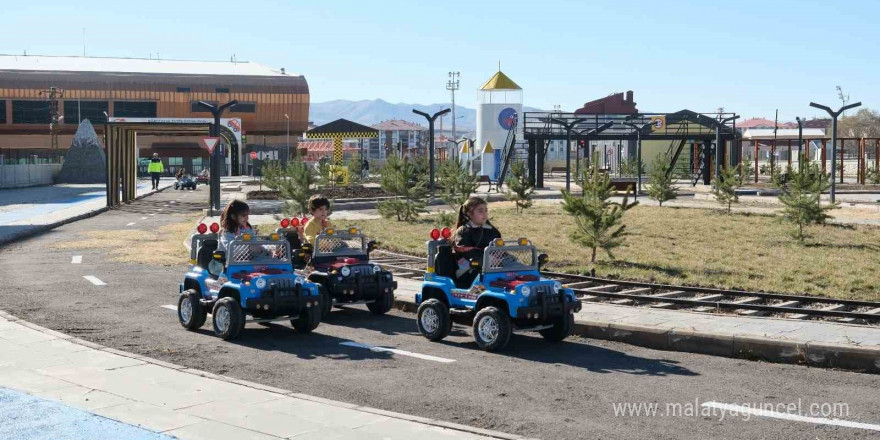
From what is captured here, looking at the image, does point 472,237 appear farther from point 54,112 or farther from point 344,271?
point 54,112

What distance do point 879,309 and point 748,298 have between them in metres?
1.92

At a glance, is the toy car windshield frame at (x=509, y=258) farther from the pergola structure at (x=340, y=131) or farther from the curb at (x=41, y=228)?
the pergola structure at (x=340, y=131)

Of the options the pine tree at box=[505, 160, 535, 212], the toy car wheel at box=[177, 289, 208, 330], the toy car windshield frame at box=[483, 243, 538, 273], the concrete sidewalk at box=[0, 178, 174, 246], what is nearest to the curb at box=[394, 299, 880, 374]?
the toy car windshield frame at box=[483, 243, 538, 273]

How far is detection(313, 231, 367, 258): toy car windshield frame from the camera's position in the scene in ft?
45.1

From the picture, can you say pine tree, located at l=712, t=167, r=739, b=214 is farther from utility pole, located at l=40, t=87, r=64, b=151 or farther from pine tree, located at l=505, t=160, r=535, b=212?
utility pole, located at l=40, t=87, r=64, b=151

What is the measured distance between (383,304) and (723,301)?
5552 millimetres

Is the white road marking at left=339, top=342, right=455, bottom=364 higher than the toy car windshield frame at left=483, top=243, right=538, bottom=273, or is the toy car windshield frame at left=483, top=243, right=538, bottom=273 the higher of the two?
the toy car windshield frame at left=483, top=243, right=538, bottom=273

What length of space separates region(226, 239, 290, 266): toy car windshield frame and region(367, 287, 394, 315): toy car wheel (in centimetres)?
179

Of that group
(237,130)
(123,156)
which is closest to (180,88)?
(237,130)

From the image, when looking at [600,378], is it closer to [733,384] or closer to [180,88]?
[733,384]

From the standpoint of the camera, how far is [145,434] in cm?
704

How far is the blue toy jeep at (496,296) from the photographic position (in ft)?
35.3

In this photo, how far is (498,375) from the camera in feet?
31.5

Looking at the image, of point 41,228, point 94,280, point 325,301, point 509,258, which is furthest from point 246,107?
point 509,258
